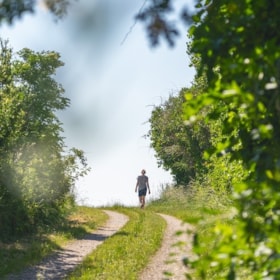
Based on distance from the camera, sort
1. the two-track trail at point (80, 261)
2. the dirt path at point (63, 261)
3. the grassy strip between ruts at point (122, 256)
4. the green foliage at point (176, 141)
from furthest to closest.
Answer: the green foliage at point (176, 141) < the dirt path at point (63, 261) < the two-track trail at point (80, 261) < the grassy strip between ruts at point (122, 256)

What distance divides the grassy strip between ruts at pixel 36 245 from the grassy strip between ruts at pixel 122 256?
1.95 meters

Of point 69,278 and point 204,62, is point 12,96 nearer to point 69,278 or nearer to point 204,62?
point 69,278

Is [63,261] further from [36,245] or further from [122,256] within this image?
[36,245]

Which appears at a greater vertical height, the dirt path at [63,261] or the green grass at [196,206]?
the green grass at [196,206]

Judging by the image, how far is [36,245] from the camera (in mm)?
18047

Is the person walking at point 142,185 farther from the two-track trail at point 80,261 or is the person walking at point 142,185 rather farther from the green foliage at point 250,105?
the green foliage at point 250,105

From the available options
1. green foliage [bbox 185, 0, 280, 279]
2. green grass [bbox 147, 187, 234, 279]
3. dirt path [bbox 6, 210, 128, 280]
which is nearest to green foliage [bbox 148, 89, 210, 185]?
green grass [bbox 147, 187, 234, 279]

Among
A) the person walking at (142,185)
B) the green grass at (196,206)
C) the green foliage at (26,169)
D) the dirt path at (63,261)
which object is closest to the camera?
the green grass at (196,206)

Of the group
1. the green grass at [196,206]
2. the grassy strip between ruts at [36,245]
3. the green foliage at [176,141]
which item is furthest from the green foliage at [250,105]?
the green foliage at [176,141]

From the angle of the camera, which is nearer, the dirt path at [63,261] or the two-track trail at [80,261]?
the two-track trail at [80,261]

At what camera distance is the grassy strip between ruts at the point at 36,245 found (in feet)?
49.8

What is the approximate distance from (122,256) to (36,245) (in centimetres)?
480

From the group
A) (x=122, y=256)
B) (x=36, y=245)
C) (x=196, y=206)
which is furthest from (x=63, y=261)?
(x=196, y=206)

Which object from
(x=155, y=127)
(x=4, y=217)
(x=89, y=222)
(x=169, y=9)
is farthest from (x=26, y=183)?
(x=155, y=127)
